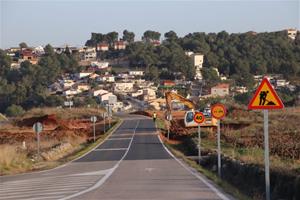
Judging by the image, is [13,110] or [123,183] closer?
[123,183]

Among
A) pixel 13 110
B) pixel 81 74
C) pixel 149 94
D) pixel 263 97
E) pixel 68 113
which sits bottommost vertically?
pixel 13 110

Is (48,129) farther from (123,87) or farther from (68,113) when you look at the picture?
(123,87)

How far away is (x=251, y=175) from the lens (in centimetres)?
2233

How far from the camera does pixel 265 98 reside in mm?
15617

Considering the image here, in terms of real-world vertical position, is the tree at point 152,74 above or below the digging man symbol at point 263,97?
above

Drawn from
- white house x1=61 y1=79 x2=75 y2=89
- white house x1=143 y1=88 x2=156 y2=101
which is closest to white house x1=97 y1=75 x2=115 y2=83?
white house x1=61 y1=79 x2=75 y2=89

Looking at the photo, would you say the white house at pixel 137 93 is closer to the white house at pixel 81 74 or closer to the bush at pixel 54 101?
the bush at pixel 54 101

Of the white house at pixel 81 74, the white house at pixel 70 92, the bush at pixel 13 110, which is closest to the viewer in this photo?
the bush at pixel 13 110

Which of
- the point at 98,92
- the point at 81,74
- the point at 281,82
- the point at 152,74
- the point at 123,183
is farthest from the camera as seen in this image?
the point at 81,74

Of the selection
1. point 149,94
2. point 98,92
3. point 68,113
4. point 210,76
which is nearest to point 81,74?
point 210,76

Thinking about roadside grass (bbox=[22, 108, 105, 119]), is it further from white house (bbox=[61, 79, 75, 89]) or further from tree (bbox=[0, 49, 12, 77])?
tree (bbox=[0, 49, 12, 77])

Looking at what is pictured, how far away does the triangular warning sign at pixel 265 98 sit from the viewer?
15516 mm

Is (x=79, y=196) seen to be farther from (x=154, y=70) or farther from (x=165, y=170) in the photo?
(x=154, y=70)

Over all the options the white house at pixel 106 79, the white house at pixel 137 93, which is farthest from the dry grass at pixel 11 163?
the white house at pixel 106 79
